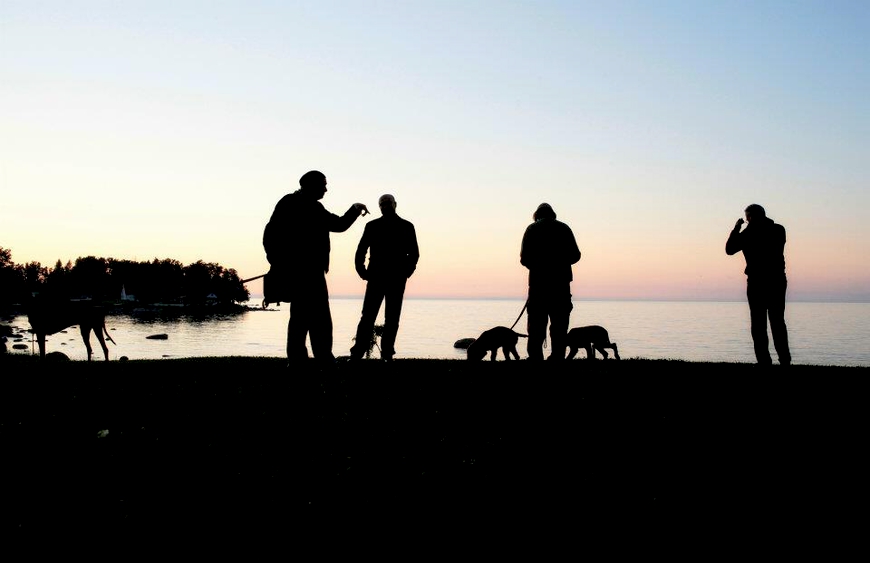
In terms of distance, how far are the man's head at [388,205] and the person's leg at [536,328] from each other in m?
3.02

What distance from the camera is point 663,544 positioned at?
123 inches

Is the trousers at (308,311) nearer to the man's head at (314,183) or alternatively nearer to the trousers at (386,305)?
the man's head at (314,183)

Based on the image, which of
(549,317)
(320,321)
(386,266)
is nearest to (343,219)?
(320,321)

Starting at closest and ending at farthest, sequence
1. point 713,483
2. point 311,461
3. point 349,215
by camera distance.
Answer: point 713,483 < point 311,461 < point 349,215

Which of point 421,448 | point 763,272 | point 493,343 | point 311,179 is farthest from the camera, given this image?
point 493,343

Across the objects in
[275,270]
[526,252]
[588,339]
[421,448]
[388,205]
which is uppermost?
[388,205]

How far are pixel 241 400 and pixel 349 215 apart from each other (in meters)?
2.94

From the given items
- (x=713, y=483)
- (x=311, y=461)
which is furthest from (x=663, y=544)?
(x=311, y=461)

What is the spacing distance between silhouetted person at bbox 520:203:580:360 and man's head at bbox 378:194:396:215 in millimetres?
2459

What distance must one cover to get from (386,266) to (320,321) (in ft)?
8.55

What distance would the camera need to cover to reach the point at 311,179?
27.2ft

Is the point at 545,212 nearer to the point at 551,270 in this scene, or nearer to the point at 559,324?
the point at 551,270

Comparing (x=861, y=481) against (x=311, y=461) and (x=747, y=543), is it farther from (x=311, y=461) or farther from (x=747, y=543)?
(x=311, y=461)

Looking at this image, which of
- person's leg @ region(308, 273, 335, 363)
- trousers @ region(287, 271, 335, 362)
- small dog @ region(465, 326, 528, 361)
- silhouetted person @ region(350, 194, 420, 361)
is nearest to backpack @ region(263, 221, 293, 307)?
trousers @ region(287, 271, 335, 362)
